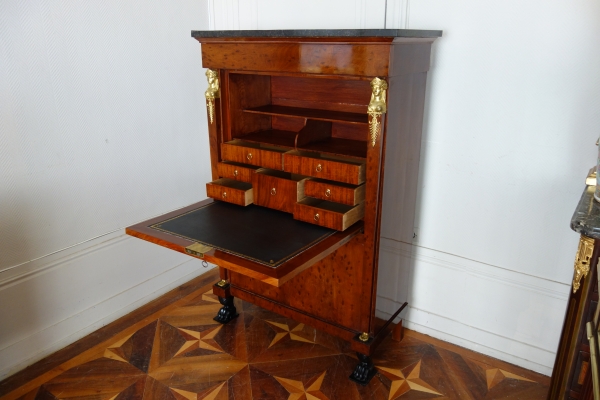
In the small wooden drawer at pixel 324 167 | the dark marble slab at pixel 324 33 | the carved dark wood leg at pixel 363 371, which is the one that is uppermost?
the dark marble slab at pixel 324 33

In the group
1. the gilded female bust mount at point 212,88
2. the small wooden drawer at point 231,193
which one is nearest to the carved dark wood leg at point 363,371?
the small wooden drawer at point 231,193

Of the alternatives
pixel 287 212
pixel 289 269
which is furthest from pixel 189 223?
pixel 289 269

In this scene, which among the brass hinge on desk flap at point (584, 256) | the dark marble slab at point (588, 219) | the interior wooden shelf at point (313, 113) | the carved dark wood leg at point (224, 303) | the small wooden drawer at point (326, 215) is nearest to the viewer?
the dark marble slab at point (588, 219)

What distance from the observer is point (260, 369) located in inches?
82.3

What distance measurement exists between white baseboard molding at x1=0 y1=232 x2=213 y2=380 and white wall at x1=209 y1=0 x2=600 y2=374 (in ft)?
4.49

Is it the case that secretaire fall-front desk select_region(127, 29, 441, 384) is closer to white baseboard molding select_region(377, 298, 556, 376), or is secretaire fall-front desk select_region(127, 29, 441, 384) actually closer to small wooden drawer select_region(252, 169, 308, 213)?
small wooden drawer select_region(252, 169, 308, 213)

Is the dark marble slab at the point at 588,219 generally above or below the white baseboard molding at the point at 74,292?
above

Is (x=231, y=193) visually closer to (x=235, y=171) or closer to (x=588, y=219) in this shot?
(x=235, y=171)

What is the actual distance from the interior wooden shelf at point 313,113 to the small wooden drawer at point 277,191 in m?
0.27

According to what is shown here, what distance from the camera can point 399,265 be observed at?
7.33ft

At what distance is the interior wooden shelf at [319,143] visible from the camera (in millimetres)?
1914

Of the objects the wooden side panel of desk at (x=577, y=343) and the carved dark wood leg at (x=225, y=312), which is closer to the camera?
the wooden side panel of desk at (x=577, y=343)

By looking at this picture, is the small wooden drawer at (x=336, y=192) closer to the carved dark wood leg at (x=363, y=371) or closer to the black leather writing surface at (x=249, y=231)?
the black leather writing surface at (x=249, y=231)

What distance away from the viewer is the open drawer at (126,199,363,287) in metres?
1.48
